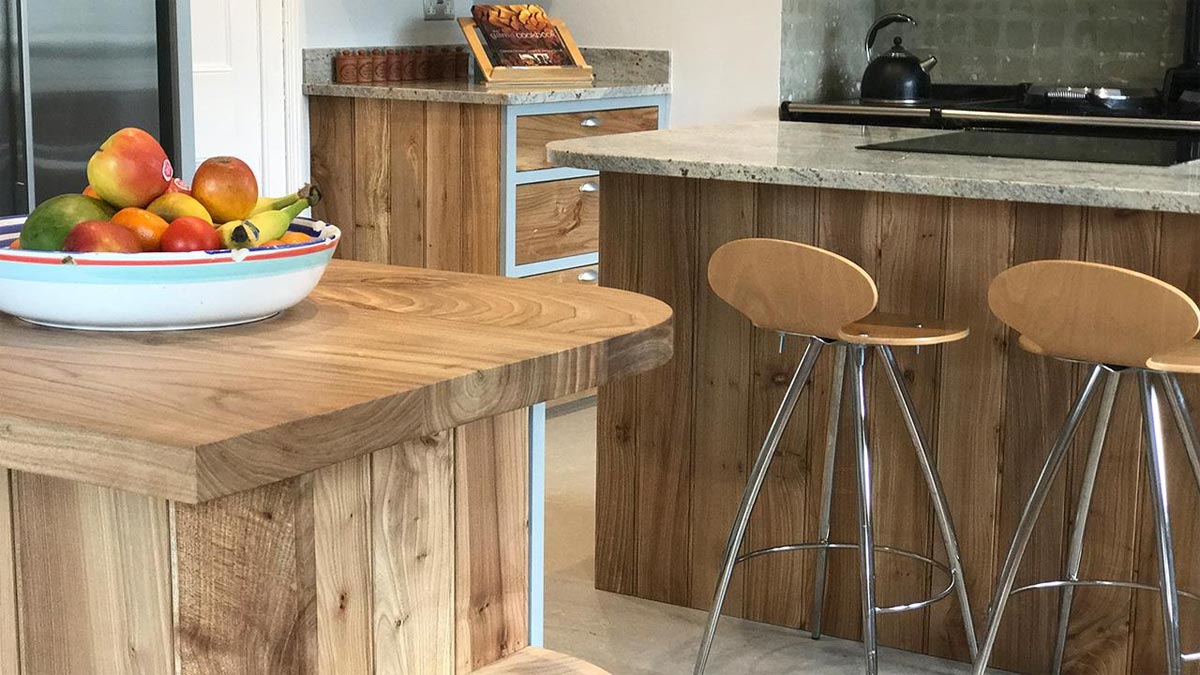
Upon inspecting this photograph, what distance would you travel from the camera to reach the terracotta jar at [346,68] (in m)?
4.62

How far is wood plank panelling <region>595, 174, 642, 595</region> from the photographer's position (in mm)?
3176

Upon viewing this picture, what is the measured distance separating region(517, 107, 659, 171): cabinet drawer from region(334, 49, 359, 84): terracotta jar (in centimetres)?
64

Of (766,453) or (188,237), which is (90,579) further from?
(766,453)

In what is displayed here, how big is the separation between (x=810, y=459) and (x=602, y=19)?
2456mm

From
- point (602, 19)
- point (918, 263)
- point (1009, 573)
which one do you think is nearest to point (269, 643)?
point (1009, 573)

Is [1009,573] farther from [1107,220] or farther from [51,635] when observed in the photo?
[51,635]

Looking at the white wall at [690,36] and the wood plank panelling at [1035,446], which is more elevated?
the white wall at [690,36]

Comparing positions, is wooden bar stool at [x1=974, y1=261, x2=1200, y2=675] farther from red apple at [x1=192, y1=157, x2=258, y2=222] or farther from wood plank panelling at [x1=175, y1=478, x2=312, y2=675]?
wood plank panelling at [x1=175, y1=478, x2=312, y2=675]

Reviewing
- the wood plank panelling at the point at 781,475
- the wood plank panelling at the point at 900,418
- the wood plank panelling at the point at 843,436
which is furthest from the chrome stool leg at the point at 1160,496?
the wood plank panelling at the point at 781,475

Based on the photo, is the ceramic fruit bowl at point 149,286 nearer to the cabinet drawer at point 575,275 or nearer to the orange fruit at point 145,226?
the orange fruit at point 145,226

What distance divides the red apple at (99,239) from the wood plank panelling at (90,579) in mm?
217

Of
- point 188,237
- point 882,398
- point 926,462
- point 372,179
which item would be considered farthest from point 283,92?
point 188,237

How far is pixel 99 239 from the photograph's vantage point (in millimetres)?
1420

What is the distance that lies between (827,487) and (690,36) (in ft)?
7.69
